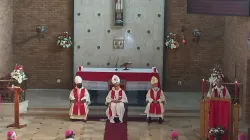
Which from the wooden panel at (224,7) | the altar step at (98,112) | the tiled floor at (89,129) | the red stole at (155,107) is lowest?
the tiled floor at (89,129)

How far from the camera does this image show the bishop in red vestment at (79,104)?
13.8 metres

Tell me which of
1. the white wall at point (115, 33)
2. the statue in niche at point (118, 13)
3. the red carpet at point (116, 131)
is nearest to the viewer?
the red carpet at point (116, 131)

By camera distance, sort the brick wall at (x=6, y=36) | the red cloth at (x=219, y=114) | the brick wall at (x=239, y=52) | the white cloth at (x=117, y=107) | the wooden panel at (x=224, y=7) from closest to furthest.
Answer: the wooden panel at (x=224, y=7)
the red cloth at (x=219, y=114)
the white cloth at (x=117, y=107)
the brick wall at (x=239, y=52)
the brick wall at (x=6, y=36)

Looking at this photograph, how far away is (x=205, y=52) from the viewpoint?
17250mm

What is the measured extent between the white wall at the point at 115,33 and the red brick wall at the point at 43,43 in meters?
0.47

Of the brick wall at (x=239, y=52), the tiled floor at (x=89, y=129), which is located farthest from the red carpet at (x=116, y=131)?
the brick wall at (x=239, y=52)

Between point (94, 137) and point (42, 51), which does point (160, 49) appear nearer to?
point (42, 51)

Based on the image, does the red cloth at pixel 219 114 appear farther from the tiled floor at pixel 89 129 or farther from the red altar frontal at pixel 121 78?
the red altar frontal at pixel 121 78

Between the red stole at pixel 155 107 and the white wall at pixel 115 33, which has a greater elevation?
the white wall at pixel 115 33

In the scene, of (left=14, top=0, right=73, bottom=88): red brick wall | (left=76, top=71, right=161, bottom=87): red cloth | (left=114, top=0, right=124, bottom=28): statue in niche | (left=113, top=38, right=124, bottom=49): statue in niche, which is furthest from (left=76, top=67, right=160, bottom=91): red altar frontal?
(left=114, top=0, right=124, bottom=28): statue in niche

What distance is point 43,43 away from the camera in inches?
676

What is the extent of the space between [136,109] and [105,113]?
0.97 meters

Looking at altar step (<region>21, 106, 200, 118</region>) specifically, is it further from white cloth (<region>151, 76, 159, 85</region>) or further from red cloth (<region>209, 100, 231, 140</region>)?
red cloth (<region>209, 100, 231, 140</region>)

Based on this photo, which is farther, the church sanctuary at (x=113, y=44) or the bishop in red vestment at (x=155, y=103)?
the church sanctuary at (x=113, y=44)
